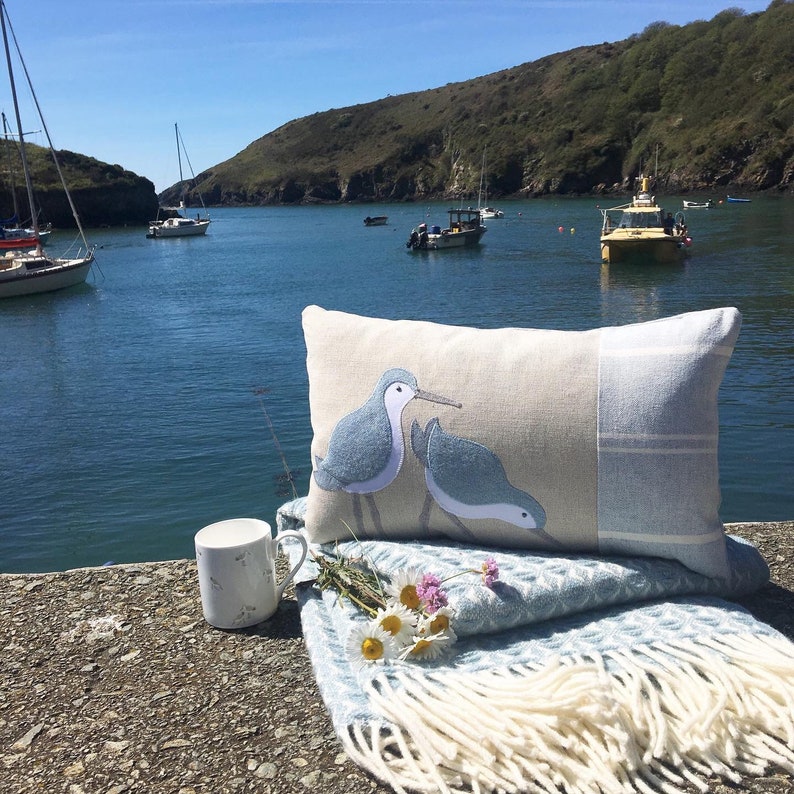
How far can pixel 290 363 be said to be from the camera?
1623cm

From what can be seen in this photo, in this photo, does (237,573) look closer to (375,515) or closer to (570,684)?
(375,515)

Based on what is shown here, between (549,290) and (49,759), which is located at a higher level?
(49,759)

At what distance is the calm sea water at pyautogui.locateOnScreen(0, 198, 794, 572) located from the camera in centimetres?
816

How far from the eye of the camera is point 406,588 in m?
2.45

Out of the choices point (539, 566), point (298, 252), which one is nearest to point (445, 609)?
point (539, 566)

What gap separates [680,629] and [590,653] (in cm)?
31

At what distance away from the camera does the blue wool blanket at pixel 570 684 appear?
1971mm

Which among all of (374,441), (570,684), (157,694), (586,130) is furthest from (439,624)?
(586,130)

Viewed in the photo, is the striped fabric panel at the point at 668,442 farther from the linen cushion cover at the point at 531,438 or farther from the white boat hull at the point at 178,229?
the white boat hull at the point at 178,229

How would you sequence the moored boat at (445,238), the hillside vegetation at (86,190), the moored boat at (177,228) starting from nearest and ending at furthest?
the moored boat at (445,238), the moored boat at (177,228), the hillside vegetation at (86,190)

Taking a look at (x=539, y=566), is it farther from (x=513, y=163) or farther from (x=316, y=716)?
(x=513, y=163)

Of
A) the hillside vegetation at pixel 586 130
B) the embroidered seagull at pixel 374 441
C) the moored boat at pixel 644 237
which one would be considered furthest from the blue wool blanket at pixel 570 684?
the hillside vegetation at pixel 586 130

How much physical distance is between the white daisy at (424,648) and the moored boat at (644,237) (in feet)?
91.5

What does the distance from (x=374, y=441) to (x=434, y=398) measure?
→ 0.83 feet
